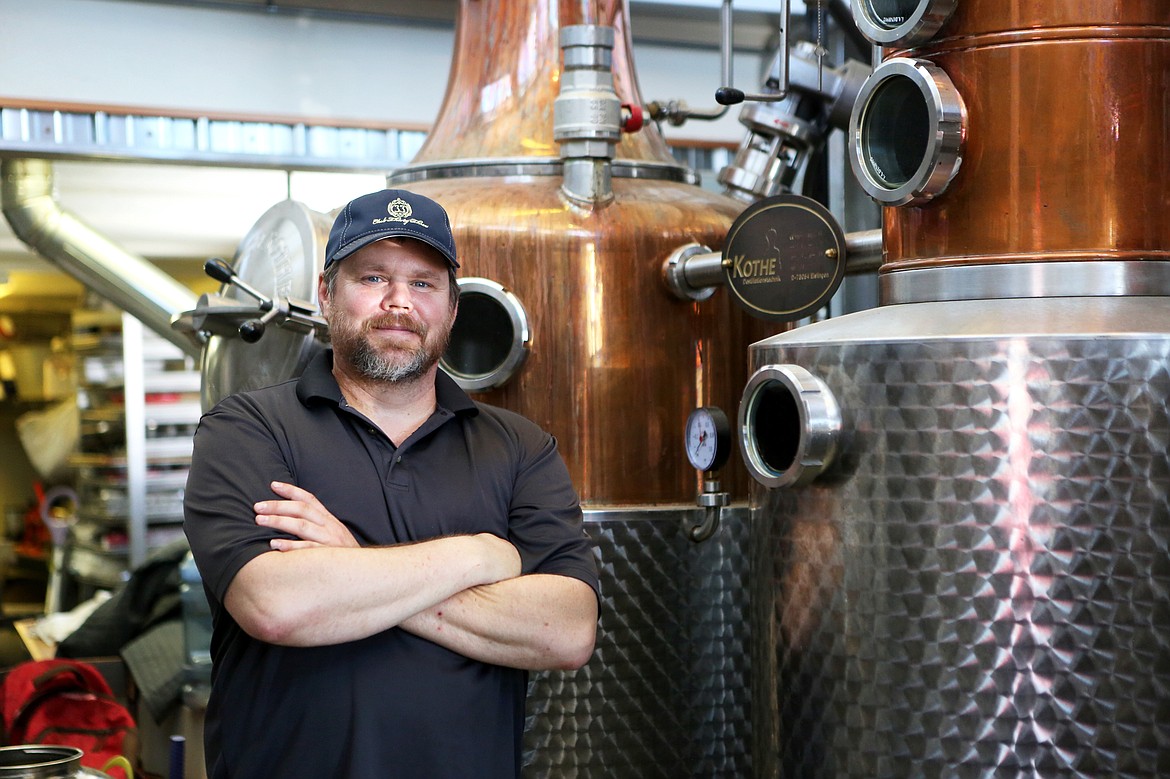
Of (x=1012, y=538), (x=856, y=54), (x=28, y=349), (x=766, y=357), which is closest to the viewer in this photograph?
(x=1012, y=538)

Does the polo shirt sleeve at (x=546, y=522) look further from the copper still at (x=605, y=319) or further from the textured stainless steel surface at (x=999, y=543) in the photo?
the copper still at (x=605, y=319)

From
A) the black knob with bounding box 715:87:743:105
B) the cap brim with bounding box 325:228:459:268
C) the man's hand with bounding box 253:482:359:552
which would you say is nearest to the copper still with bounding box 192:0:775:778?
the black knob with bounding box 715:87:743:105

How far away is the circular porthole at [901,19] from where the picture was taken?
2.17m

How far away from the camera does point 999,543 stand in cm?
197

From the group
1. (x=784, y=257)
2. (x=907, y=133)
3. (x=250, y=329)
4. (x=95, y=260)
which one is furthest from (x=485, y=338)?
(x=95, y=260)

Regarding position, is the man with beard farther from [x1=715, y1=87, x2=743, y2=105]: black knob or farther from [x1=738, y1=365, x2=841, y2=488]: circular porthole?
[x1=715, y1=87, x2=743, y2=105]: black knob

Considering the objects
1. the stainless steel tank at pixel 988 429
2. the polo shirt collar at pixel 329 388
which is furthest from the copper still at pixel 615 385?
the polo shirt collar at pixel 329 388

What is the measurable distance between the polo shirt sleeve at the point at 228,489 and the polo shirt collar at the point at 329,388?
0.08 meters

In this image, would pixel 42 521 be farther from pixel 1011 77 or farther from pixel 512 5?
pixel 1011 77

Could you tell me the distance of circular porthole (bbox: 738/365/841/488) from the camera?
213 centimetres

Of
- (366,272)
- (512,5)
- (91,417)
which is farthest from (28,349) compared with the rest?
(366,272)

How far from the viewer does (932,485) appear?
2.03 meters

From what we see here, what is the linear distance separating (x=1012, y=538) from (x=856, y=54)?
296 centimetres

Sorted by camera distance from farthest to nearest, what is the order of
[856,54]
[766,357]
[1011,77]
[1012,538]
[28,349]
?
[28,349]
[856,54]
[766,357]
[1011,77]
[1012,538]
